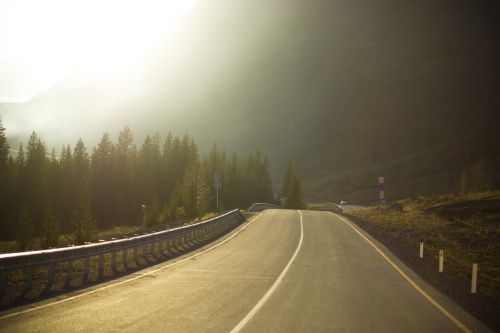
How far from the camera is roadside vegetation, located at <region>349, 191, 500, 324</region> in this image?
19.4 m

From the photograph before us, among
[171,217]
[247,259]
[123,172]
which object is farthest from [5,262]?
[123,172]

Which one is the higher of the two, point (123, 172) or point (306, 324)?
point (123, 172)

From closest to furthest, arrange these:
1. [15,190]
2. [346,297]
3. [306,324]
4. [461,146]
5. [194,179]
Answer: [306,324]
[346,297]
[15,190]
[194,179]
[461,146]

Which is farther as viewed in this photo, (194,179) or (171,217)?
(194,179)

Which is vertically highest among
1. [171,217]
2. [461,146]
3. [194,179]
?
[461,146]

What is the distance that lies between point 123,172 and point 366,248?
6008cm

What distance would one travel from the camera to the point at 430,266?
19375mm

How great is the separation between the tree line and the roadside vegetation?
25053 millimetres

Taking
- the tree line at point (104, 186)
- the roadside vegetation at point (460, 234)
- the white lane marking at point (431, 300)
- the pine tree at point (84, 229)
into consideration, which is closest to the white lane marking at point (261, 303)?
the white lane marking at point (431, 300)

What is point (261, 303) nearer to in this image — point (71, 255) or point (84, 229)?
point (71, 255)

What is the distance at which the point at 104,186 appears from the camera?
7569 centimetres

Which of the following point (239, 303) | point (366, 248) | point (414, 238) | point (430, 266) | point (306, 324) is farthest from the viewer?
point (414, 238)

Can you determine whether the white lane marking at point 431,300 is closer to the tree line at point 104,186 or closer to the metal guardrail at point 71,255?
the metal guardrail at point 71,255

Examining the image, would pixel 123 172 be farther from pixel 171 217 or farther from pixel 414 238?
pixel 414 238
